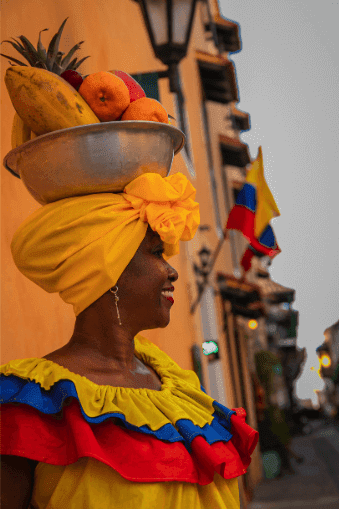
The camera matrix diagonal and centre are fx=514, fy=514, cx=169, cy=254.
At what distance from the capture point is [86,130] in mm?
1566

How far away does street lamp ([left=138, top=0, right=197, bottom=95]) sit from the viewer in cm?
375

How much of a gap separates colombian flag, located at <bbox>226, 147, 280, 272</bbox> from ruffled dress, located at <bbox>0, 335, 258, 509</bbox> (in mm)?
4232

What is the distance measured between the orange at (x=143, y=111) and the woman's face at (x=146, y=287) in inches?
14.7

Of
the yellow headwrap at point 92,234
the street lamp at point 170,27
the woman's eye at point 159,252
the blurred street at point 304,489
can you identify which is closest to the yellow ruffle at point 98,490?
the yellow headwrap at point 92,234

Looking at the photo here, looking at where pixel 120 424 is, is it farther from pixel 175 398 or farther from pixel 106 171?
pixel 106 171

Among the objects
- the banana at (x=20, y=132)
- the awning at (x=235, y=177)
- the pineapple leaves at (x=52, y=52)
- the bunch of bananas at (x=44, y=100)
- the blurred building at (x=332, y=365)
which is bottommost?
the blurred building at (x=332, y=365)

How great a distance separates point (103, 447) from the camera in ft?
4.69

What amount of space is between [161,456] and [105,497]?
186mm

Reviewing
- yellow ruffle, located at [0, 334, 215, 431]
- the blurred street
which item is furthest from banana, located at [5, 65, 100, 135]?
the blurred street

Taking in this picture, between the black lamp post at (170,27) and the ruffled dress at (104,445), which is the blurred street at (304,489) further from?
the ruffled dress at (104,445)

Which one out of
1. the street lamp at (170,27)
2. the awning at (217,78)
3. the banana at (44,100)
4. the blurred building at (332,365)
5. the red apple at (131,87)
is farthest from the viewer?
the blurred building at (332,365)

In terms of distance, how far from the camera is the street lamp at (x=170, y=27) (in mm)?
3748

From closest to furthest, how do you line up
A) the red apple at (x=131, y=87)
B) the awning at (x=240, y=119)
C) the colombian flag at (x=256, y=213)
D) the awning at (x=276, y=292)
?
the red apple at (x=131, y=87) < the colombian flag at (x=256, y=213) < the awning at (x=240, y=119) < the awning at (x=276, y=292)

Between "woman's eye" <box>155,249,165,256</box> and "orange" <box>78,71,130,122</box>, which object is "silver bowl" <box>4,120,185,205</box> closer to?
"orange" <box>78,71,130,122</box>
